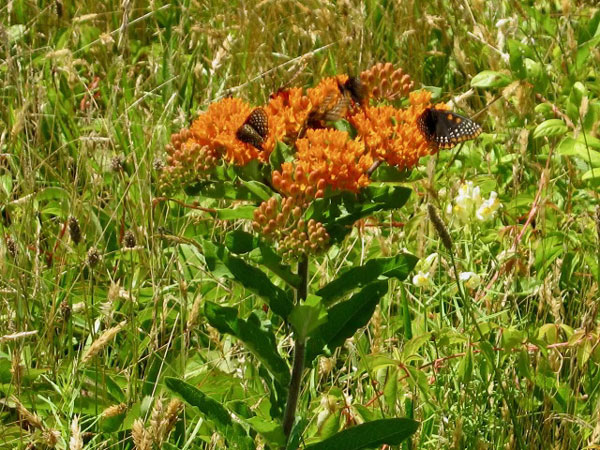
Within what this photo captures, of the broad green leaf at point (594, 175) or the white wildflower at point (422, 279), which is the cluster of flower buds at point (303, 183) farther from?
the broad green leaf at point (594, 175)

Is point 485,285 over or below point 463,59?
below

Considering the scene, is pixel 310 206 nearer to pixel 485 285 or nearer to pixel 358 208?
pixel 358 208

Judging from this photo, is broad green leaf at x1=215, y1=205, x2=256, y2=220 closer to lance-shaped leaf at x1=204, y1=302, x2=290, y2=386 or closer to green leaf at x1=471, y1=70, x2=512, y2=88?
lance-shaped leaf at x1=204, y1=302, x2=290, y2=386

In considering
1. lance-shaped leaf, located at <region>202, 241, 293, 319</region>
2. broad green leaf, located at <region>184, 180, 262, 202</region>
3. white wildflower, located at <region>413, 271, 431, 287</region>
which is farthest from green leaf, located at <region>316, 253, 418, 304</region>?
white wildflower, located at <region>413, 271, 431, 287</region>

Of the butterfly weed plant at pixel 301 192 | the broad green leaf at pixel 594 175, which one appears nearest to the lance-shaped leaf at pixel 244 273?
the butterfly weed plant at pixel 301 192

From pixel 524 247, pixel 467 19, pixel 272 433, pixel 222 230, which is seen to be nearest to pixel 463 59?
pixel 467 19

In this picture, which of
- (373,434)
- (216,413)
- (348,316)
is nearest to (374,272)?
(348,316)
